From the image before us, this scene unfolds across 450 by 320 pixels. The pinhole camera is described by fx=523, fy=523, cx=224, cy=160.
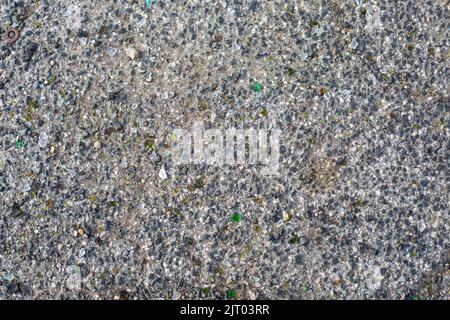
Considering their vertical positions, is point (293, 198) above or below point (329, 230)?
above

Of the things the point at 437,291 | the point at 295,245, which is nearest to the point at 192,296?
the point at 295,245
